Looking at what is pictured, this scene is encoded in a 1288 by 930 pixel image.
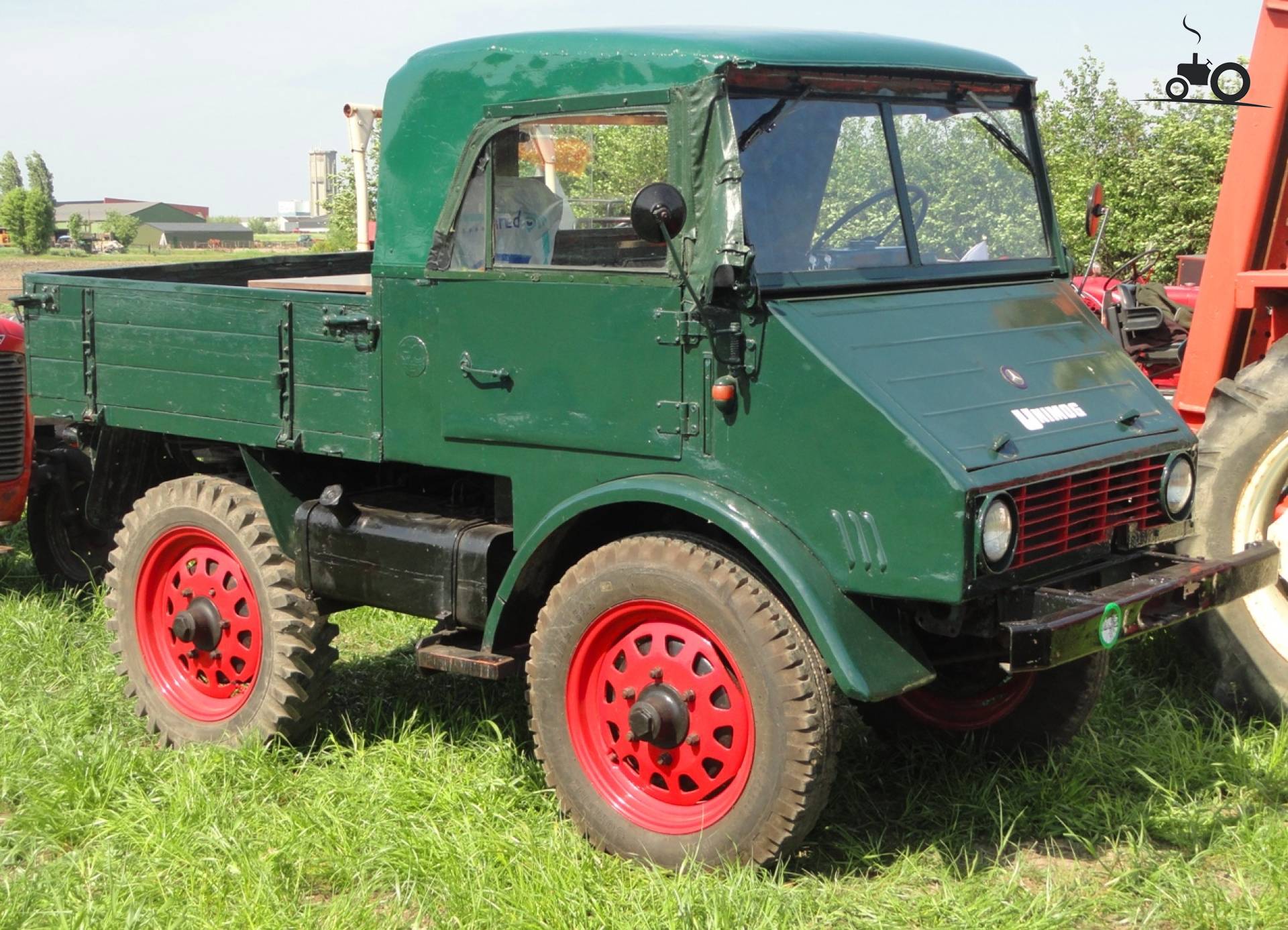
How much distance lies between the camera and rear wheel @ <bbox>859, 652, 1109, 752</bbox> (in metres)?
5.31

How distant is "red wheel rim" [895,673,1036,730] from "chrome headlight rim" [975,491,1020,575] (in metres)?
1.27

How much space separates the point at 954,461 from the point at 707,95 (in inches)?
49.6

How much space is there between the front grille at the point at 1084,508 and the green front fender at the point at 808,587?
432 millimetres

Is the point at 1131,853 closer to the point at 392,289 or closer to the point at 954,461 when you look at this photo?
the point at 954,461

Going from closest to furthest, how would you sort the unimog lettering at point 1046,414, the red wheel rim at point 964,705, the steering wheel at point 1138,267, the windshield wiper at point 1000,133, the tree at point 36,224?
the unimog lettering at point 1046,414, the windshield wiper at point 1000,133, the red wheel rim at point 964,705, the steering wheel at point 1138,267, the tree at point 36,224

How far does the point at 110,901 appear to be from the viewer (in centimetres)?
434

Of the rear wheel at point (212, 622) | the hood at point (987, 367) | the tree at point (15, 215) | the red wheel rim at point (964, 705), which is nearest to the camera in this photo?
the hood at point (987, 367)

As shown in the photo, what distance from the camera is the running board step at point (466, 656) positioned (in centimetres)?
496

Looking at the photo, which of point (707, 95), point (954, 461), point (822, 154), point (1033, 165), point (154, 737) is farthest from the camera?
point (154, 737)

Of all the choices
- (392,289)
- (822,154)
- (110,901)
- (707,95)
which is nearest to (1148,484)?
(822,154)

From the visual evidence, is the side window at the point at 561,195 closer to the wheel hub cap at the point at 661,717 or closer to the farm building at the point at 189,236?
the wheel hub cap at the point at 661,717

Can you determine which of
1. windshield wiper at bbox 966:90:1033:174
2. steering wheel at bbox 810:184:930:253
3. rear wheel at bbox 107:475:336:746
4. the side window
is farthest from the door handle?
windshield wiper at bbox 966:90:1033:174

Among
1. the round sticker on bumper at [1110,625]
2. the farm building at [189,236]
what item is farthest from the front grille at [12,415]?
the farm building at [189,236]

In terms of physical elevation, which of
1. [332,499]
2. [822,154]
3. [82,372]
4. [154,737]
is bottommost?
[154,737]
